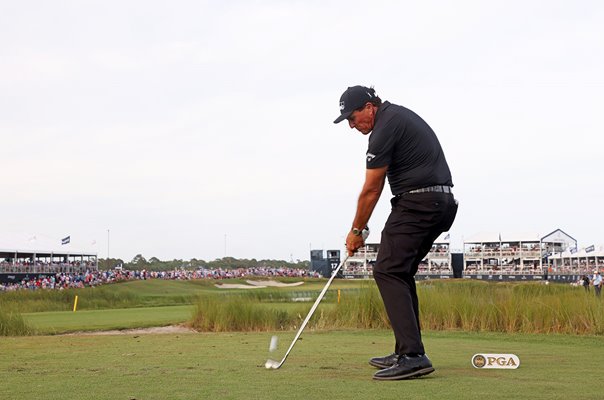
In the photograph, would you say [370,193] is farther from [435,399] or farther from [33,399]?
[33,399]

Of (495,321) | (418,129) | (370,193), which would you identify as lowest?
(495,321)

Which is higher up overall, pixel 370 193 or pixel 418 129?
pixel 418 129

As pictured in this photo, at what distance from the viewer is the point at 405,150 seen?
5566 mm

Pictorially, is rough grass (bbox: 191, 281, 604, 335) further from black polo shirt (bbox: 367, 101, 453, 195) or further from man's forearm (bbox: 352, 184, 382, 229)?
man's forearm (bbox: 352, 184, 382, 229)

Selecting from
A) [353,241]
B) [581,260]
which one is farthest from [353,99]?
[581,260]

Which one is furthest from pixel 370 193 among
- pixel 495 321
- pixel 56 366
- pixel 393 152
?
pixel 495 321

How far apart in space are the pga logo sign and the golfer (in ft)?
1.76

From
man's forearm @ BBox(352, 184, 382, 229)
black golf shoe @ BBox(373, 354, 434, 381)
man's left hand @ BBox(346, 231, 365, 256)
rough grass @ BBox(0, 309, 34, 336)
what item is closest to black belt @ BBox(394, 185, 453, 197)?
man's forearm @ BBox(352, 184, 382, 229)

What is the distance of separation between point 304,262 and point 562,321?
139346 mm

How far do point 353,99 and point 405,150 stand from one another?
0.55 metres

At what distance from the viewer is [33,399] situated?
4477mm

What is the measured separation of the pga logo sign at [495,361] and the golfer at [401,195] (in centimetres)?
54

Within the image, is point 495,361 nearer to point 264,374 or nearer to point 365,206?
point 365,206

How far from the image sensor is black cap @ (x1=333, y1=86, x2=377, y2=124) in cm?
568
